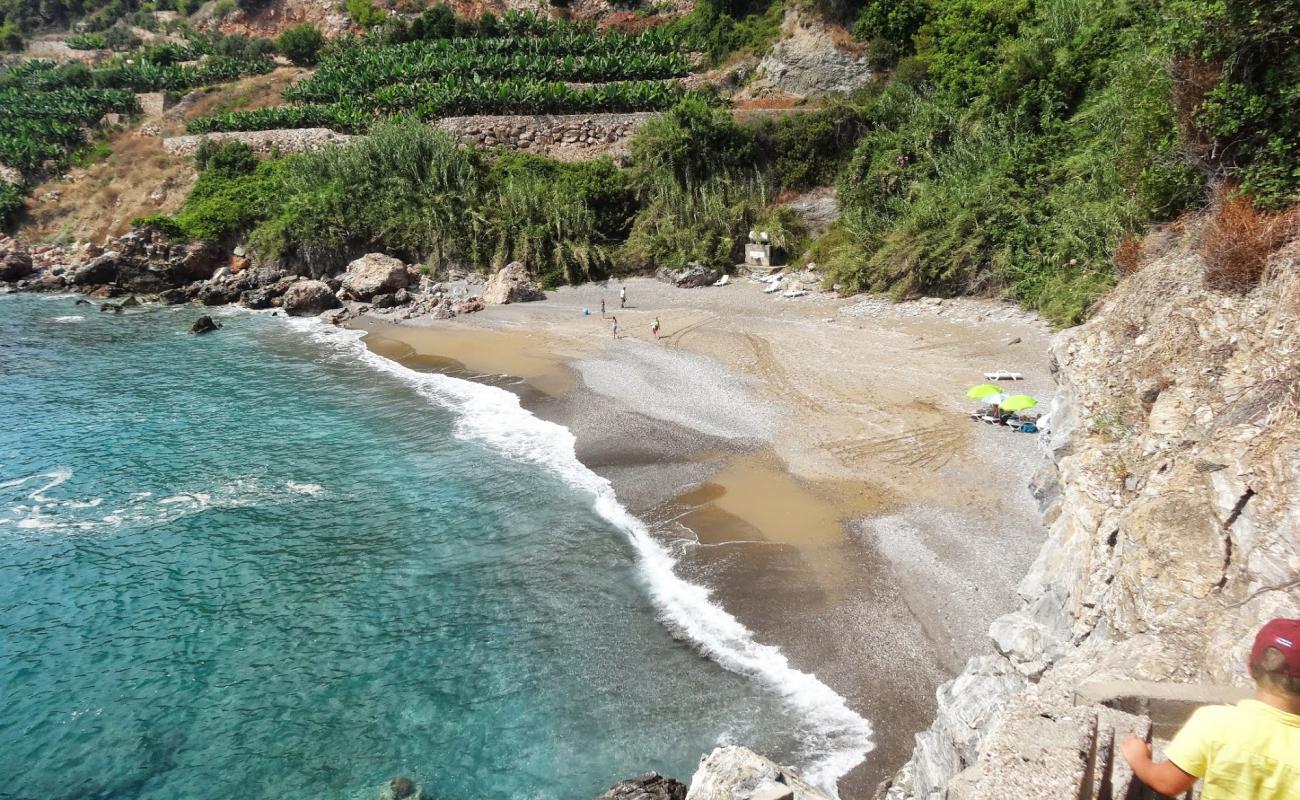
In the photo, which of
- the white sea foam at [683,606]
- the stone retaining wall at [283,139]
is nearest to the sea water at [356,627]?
the white sea foam at [683,606]

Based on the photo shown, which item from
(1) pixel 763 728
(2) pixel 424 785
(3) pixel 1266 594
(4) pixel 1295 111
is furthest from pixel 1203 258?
(2) pixel 424 785

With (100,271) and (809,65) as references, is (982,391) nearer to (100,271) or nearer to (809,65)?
(809,65)

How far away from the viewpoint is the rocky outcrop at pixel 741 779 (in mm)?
5875

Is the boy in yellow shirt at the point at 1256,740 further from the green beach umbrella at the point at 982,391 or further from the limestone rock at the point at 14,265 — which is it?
the limestone rock at the point at 14,265

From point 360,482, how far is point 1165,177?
16.2 m

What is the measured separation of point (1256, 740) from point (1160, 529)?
3.64 meters

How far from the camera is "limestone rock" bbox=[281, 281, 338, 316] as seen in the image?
33188 millimetres

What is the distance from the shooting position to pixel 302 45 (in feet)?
204

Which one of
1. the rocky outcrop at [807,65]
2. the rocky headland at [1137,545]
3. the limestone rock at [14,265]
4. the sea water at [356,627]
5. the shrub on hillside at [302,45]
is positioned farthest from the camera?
the shrub on hillside at [302,45]

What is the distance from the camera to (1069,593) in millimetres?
7453

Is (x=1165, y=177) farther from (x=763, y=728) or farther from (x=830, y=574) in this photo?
(x=763, y=728)

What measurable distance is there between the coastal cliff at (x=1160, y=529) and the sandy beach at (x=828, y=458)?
1.80 meters

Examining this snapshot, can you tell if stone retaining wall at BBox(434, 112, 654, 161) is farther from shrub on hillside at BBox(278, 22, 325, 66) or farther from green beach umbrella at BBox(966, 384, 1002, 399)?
shrub on hillside at BBox(278, 22, 325, 66)

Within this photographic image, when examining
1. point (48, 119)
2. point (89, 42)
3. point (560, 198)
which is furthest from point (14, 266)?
point (89, 42)
